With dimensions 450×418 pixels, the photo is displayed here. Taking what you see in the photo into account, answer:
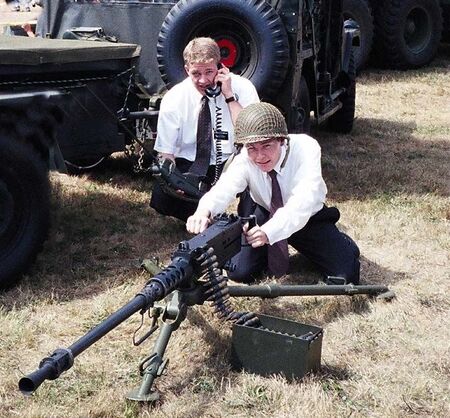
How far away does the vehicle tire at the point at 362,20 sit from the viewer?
10.9 metres

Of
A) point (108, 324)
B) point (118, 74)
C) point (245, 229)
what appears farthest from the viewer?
point (118, 74)

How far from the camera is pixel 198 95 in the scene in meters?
4.90

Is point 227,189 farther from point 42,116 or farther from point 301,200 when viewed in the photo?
point 42,116

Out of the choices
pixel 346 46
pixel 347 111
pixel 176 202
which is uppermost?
pixel 346 46

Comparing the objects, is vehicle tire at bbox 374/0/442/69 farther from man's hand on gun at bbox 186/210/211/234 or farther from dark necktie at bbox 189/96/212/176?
man's hand on gun at bbox 186/210/211/234

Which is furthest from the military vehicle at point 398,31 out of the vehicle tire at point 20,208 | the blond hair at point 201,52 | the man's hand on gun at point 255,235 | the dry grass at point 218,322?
the man's hand on gun at point 255,235

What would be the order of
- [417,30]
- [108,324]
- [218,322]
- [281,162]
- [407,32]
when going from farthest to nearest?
[417,30]
[407,32]
[281,162]
[218,322]
[108,324]

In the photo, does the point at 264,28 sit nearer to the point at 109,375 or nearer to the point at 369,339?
the point at 369,339

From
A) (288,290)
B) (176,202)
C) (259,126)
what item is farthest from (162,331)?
(176,202)

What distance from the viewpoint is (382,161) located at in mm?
7188

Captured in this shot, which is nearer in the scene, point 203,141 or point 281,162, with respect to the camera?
point 281,162

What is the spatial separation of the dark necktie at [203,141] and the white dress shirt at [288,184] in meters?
0.78

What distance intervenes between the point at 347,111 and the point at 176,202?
11.7 feet

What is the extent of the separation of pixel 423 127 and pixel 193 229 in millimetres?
5521
